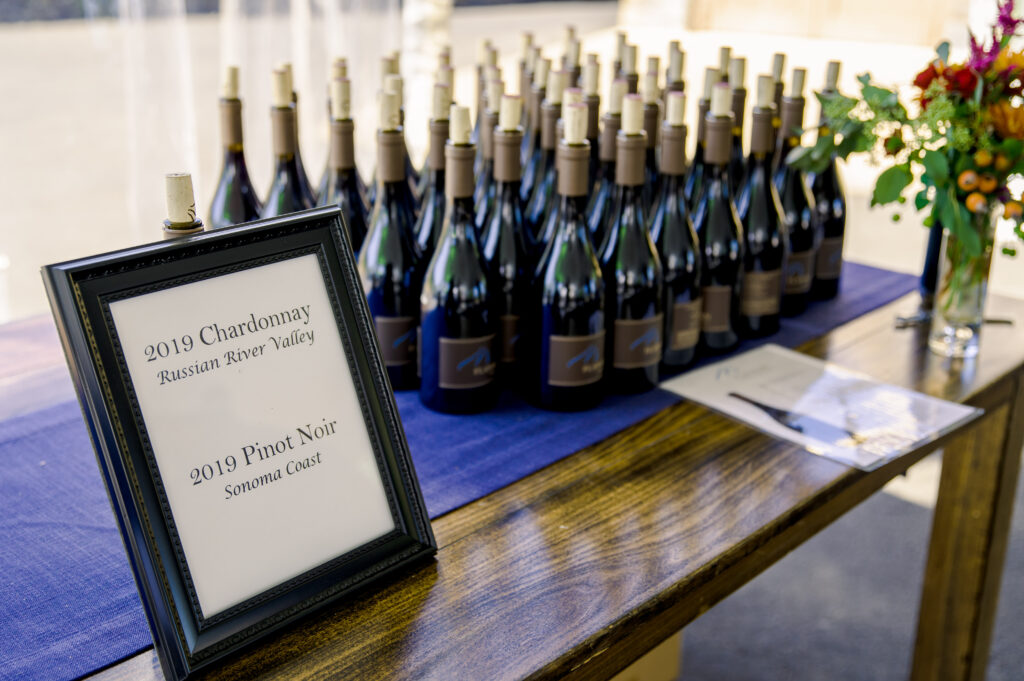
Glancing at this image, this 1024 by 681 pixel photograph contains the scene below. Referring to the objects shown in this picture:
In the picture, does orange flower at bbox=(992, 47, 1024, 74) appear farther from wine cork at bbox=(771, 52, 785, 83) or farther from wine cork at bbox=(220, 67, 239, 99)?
wine cork at bbox=(220, 67, 239, 99)

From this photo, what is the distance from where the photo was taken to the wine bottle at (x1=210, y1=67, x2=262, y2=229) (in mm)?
1191

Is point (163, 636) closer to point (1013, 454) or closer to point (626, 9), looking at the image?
point (1013, 454)

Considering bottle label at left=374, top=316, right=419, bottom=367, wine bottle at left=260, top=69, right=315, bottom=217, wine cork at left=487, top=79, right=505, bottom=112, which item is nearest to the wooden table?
bottle label at left=374, top=316, right=419, bottom=367

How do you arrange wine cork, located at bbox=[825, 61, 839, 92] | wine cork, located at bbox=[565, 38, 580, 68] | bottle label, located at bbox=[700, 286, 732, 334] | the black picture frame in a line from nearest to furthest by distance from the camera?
the black picture frame
bottle label, located at bbox=[700, 286, 732, 334]
wine cork, located at bbox=[825, 61, 839, 92]
wine cork, located at bbox=[565, 38, 580, 68]

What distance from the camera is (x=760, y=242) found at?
135 centimetres

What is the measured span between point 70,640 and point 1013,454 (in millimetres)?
1314

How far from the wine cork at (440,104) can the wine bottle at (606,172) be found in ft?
0.66

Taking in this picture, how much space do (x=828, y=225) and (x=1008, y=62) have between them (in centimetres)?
38

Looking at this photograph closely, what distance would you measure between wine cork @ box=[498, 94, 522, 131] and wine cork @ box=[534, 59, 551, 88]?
45cm

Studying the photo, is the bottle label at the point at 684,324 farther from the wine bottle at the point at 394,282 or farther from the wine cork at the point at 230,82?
the wine cork at the point at 230,82

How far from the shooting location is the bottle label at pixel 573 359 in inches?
42.9

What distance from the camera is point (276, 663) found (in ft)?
2.29

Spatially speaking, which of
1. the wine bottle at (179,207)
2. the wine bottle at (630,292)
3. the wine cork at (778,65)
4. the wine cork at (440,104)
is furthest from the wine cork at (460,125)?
the wine cork at (778,65)

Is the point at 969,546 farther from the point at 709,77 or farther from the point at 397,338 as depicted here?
the point at 397,338
